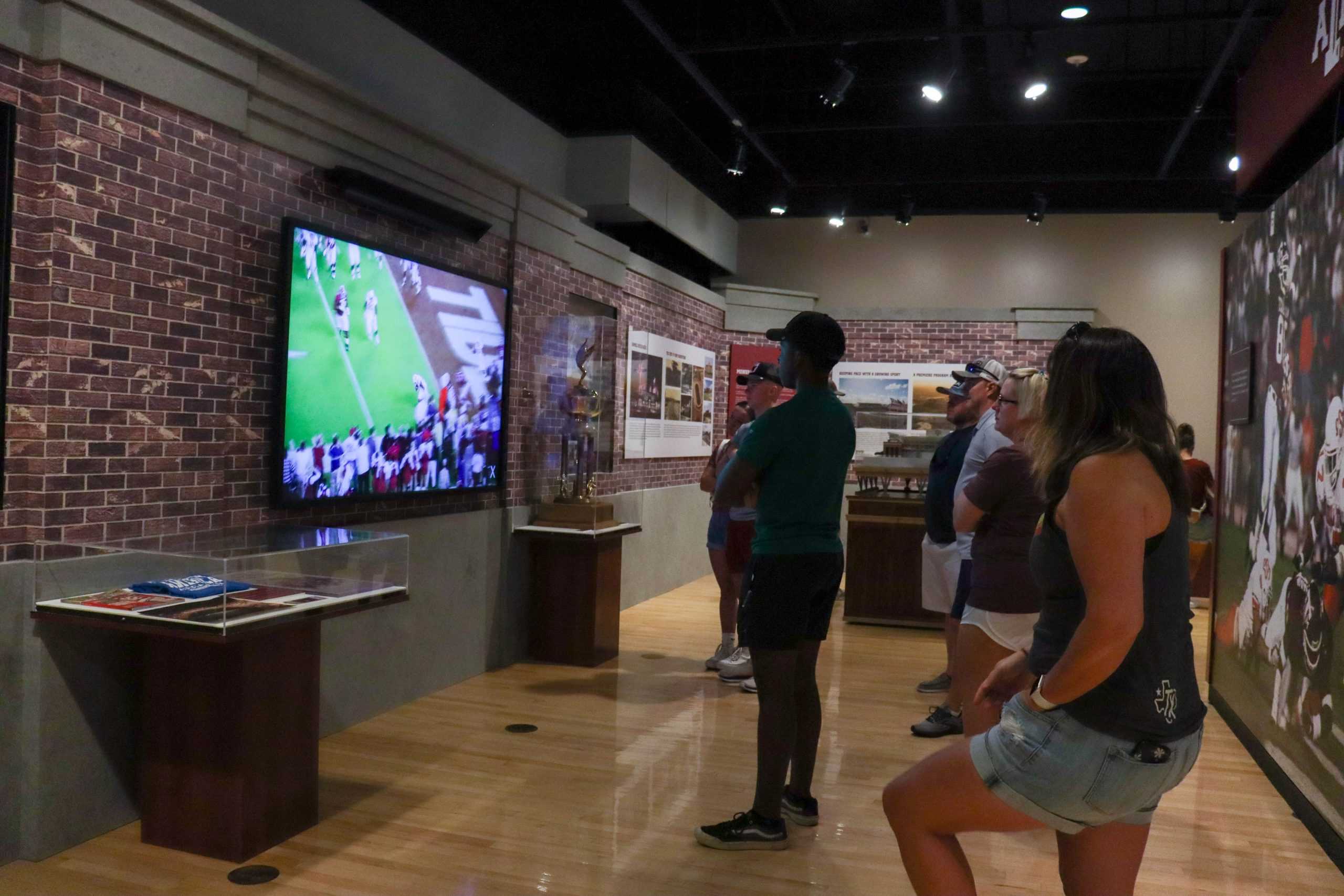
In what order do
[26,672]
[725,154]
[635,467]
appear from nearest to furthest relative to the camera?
[26,672] < [635,467] < [725,154]

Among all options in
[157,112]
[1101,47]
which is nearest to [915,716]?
[157,112]

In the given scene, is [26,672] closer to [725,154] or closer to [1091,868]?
[1091,868]

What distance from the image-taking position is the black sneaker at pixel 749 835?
3.31 m

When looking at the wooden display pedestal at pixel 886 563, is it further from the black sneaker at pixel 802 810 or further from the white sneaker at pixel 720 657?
the black sneaker at pixel 802 810

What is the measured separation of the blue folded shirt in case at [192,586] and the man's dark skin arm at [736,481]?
1416 millimetres

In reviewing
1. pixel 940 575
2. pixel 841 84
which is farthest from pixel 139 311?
pixel 841 84

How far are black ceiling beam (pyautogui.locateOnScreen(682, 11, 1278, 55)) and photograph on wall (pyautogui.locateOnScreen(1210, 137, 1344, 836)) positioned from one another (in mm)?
1743

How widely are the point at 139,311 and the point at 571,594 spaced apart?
10.3 feet

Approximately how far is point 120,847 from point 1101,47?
7541mm

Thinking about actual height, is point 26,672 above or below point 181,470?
below

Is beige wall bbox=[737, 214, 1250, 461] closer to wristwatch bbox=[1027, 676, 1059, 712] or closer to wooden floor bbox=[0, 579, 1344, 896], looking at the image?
wooden floor bbox=[0, 579, 1344, 896]

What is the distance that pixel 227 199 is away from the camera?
12.6ft

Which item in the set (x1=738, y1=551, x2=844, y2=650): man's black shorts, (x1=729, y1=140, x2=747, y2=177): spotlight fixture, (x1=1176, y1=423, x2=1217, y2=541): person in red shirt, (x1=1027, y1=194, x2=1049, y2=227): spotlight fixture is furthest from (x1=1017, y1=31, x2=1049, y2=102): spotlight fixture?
(x1=738, y1=551, x2=844, y2=650): man's black shorts

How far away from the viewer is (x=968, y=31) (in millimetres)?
6352
